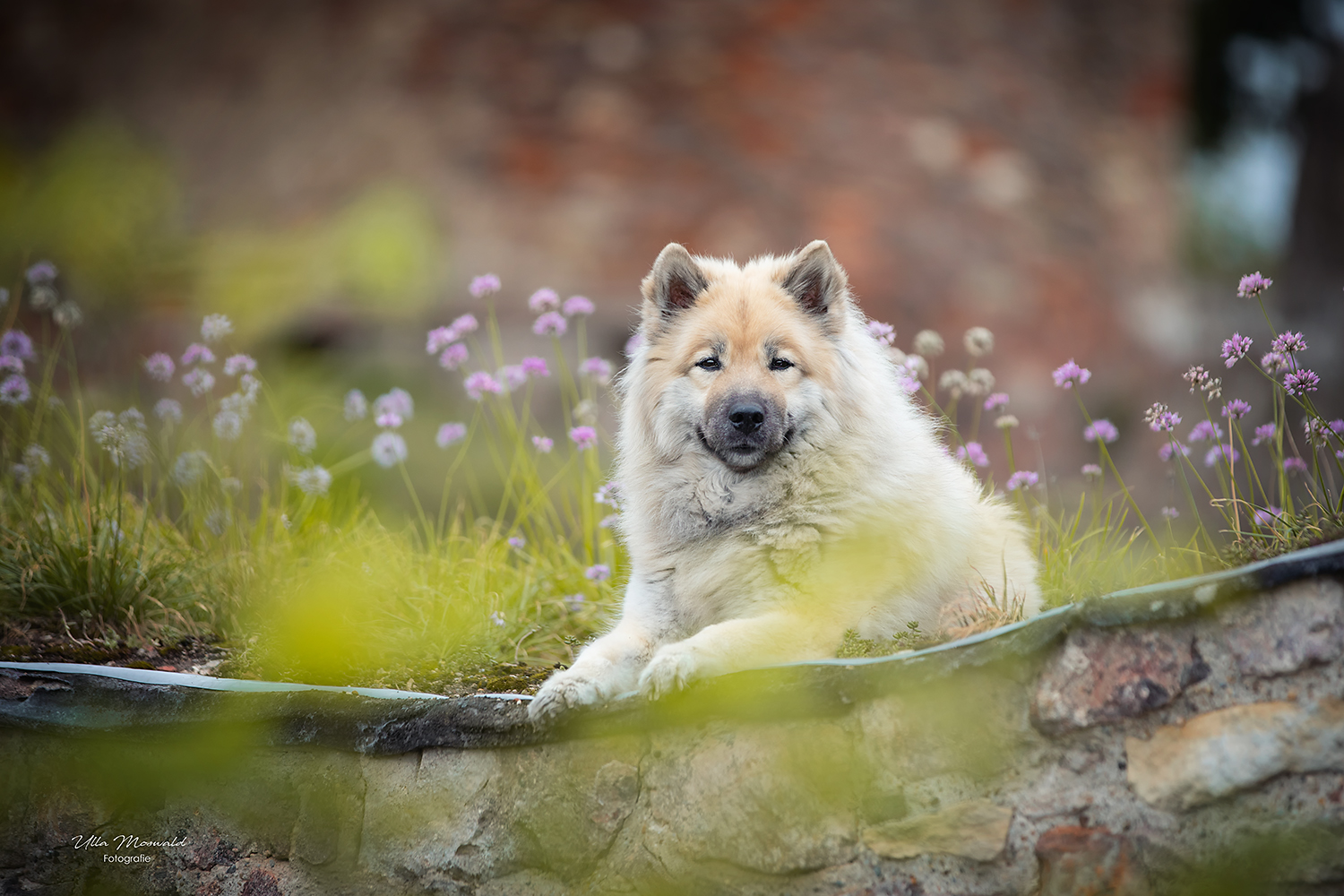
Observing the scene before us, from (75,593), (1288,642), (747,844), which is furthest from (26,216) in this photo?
(1288,642)

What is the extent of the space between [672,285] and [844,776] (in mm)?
1820

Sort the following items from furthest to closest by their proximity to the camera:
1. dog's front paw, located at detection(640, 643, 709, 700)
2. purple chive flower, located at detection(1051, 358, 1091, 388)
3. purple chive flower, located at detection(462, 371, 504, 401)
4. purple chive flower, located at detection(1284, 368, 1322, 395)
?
purple chive flower, located at detection(462, 371, 504, 401) < purple chive flower, located at detection(1051, 358, 1091, 388) < purple chive flower, located at detection(1284, 368, 1322, 395) < dog's front paw, located at detection(640, 643, 709, 700)

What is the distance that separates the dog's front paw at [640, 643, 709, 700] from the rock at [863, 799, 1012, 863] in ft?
1.82

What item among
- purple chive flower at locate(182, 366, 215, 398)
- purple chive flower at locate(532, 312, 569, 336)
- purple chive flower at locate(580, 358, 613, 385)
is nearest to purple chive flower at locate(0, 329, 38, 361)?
purple chive flower at locate(182, 366, 215, 398)

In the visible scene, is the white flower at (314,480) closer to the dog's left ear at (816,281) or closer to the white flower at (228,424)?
the white flower at (228,424)

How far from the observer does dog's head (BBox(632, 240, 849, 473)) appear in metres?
3.11

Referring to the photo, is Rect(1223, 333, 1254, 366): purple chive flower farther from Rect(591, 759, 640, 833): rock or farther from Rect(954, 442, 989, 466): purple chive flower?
Rect(591, 759, 640, 833): rock

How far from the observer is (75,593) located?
3.81 metres

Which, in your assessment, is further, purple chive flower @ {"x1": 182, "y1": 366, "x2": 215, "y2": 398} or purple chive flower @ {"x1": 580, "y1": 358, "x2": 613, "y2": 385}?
purple chive flower @ {"x1": 580, "y1": 358, "x2": 613, "y2": 385}

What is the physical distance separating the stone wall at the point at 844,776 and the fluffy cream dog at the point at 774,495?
25 centimetres

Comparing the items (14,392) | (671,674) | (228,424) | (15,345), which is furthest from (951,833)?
(15,345)

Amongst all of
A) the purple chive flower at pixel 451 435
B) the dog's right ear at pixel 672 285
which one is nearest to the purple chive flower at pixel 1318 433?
the dog's right ear at pixel 672 285

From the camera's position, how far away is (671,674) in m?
2.48

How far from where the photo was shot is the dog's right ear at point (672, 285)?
3398mm
